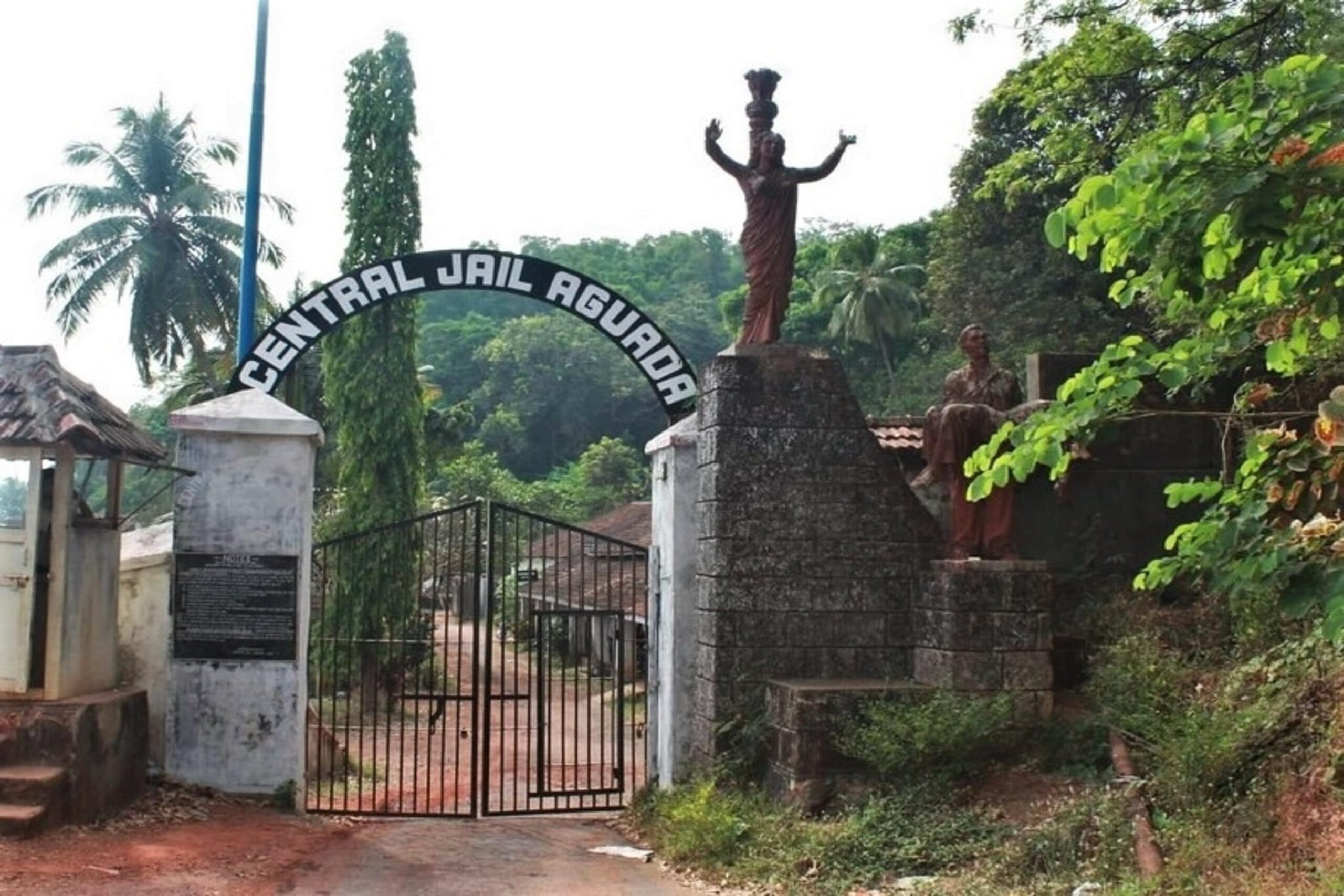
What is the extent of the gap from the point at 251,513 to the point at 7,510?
155 cm

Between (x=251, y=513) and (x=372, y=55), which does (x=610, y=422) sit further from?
(x=251, y=513)

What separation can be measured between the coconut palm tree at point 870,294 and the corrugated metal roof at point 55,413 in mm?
30762

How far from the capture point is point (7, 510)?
8469 millimetres

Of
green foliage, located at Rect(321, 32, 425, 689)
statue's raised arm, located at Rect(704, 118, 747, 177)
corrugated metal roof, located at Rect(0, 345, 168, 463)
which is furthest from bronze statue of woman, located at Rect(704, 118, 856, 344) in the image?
green foliage, located at Rect(321, 32, 425, 689)

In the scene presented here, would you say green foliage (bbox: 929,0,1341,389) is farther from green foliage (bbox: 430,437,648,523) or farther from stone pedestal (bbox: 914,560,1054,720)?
green foliage (bbox: 430,437,648,523)

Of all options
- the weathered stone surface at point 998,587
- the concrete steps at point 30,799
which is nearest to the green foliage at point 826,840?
the weathered stone surface at point 998,587

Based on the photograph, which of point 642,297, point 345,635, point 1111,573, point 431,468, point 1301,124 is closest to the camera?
point 1301,124

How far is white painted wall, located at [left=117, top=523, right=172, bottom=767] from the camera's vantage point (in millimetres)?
9414

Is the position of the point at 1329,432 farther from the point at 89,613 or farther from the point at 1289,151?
the point at 89,613

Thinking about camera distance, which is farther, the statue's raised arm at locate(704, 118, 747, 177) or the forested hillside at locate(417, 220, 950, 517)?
the forested hillside at locate(417, 220, 950, 517)

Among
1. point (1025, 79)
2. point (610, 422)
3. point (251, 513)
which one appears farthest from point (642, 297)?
point (251, 513)

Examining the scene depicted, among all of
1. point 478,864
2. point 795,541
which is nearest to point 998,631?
point 795,541

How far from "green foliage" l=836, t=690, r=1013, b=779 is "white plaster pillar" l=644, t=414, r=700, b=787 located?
5.66 feet

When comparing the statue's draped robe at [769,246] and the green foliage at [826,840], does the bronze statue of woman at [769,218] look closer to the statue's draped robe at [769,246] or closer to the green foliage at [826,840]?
the statue's draped robe at [769,246]
